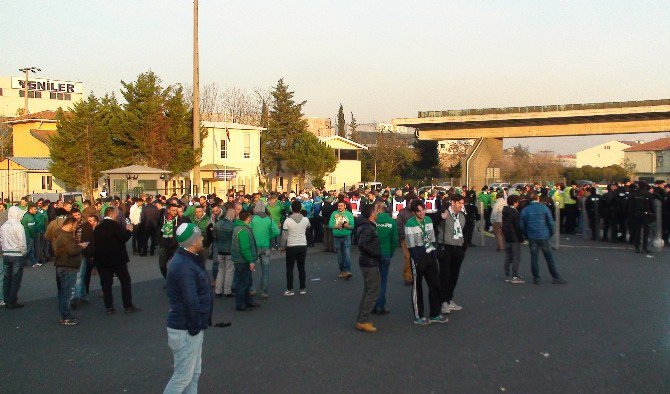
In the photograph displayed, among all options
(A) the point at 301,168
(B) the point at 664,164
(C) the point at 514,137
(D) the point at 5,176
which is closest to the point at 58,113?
(D) the point at 5,176

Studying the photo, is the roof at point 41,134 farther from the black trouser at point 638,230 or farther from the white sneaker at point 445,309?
the white sneaker at point 445,309

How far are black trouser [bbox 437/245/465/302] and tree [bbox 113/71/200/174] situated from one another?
35.4 metres

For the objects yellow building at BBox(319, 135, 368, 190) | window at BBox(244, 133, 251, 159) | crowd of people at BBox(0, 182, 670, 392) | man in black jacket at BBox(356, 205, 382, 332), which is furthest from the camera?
yellow building at BBox(319, 135, 368, 190)

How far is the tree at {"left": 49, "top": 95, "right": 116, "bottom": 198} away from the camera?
144 ft

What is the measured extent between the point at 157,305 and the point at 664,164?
77457mm

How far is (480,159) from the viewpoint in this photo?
5225 cm

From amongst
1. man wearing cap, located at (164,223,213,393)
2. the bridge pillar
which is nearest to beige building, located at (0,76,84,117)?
the bridge pillar

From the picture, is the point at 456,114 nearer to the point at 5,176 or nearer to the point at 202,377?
the point at 5,176

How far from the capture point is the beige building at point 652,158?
7712 cm

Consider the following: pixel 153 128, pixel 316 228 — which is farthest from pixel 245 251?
pixel 153 128

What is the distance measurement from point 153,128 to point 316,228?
24021 mm

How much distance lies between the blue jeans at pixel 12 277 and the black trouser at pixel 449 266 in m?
7.49

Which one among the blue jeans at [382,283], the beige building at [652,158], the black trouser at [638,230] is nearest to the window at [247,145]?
the black trouser at [638,230]

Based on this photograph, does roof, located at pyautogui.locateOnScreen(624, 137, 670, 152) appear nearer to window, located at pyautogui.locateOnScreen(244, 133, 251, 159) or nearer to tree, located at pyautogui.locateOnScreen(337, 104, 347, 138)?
tree, located at pyautogui.locateOnScreen(337, 104, 347, 138)
